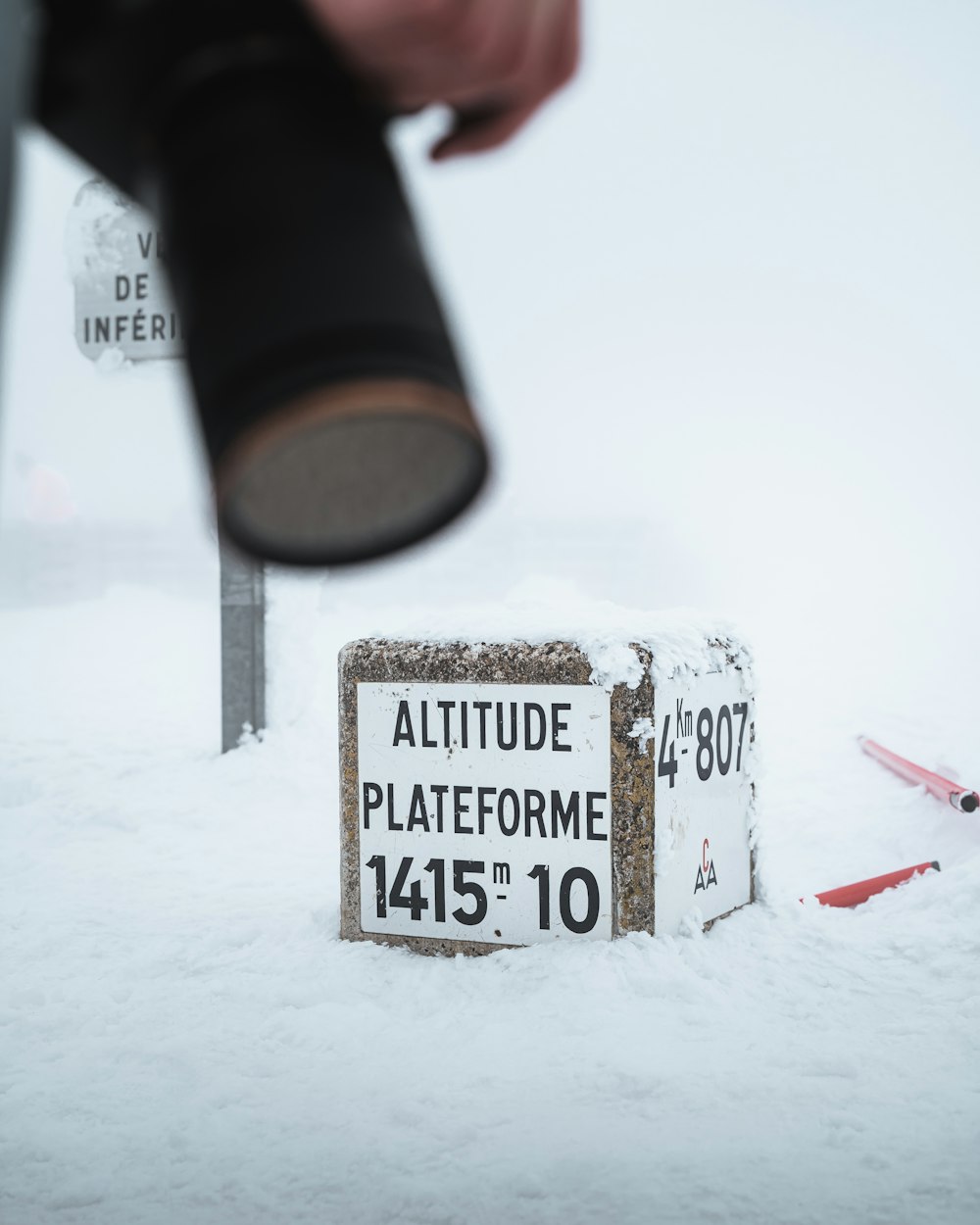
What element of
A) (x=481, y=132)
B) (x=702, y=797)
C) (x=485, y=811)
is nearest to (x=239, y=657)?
(x=485, y=811)

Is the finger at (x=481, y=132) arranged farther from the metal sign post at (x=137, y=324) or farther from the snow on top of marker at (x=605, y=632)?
the metal sign post at (x=137, y=324)

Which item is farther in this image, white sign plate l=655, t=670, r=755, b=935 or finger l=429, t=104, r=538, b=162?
white sign plate l=655, t=670, r=755, b=935

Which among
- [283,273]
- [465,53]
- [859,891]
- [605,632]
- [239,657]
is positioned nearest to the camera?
[283,273]

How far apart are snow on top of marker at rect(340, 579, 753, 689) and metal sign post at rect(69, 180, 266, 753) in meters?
3.00

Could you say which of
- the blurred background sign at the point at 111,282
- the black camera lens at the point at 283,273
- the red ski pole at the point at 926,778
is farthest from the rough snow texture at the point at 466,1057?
the blurred background sign at the point at 111,282

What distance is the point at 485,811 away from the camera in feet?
10.0

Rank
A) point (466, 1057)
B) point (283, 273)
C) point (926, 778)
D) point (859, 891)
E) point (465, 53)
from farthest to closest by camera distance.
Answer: point (926, 778)
point (859, 891)
point (466, 1057)
point (465, 53)
point (283, 273)

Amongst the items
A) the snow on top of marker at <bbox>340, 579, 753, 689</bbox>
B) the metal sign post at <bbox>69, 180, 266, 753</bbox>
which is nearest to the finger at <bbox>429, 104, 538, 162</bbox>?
the snow on top of marker at <bbox>340, 579, 753, 689</bbox>

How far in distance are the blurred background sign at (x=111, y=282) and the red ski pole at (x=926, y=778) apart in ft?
15.1

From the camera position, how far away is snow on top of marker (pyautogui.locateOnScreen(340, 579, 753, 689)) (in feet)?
9.71

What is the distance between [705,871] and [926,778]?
2638 millimetres

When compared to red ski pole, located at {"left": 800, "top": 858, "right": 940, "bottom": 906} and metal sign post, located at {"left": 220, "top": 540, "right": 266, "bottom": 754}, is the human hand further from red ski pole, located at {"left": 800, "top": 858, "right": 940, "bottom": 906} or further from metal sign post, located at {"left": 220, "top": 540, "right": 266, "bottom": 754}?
metal sign post, located at {"left": 220, "top": 540, "right": 266, "bottom": 754}

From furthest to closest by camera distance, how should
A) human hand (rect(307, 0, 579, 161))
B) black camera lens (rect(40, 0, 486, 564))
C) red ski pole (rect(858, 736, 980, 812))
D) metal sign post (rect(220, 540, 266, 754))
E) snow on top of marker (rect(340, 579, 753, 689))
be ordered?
metal sign post (rect(220, 540, 266, 754)) → red ski pole (rect(858, 736, 980, 812)) → snow on top of marker (rect(340, 579, 753, 689)) → human hand (rect(307, 0, 579, 161)) → black camera lens (rect(40, 0, 486, 564))

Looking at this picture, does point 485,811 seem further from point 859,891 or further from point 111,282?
point 111,282
